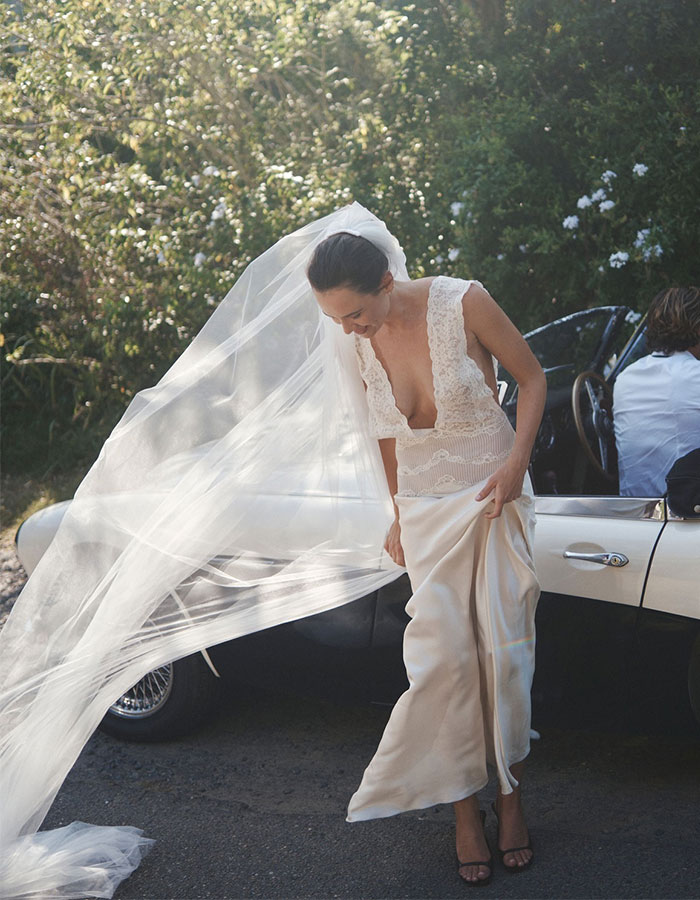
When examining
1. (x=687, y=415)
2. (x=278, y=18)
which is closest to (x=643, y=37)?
(x=278, y=18)

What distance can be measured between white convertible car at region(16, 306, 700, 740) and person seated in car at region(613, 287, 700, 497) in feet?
0.43

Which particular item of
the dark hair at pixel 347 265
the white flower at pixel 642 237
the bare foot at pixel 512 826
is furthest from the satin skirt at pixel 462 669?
the white flower at pixel 642 237

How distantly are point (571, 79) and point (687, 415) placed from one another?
3768 mm

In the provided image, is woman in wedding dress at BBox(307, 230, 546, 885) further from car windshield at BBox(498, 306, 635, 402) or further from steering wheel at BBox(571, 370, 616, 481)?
car windshield at BBox(498, 306, 635, 402)

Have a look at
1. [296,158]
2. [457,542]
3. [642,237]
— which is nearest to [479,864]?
[457,542]

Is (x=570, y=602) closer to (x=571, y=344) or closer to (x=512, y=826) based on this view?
(x=512, y=826)

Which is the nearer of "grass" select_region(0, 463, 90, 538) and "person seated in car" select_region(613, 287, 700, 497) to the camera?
"person seated in car" select_region(613, 287, 700, 497)

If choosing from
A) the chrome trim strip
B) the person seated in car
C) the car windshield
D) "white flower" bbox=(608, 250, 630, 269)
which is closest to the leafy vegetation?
"white flower" bbox=(608, 250, 630, 269)

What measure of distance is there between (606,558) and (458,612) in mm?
492

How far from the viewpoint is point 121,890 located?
3.01 m

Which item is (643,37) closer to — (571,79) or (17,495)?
(571,79)

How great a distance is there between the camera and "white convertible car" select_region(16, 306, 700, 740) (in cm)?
303

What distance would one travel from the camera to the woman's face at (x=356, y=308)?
9.07 feet

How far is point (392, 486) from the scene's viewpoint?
3.20 meters
